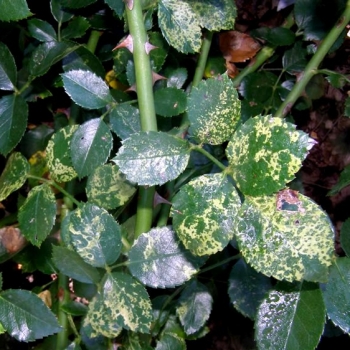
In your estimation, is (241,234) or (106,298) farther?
(106,298)

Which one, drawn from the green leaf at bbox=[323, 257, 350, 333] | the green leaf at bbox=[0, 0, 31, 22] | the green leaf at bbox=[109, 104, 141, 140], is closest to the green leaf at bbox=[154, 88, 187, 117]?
the green leaf at bbox=[109, 104, 141, 140]

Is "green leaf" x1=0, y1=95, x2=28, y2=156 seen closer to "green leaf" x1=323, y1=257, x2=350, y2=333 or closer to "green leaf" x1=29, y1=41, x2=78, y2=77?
"green leaf" x1=29, y1=41, x2=78, y2=77

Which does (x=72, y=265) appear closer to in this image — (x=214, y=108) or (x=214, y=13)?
(x=214, y=108)

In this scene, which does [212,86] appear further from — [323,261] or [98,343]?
[98,343]

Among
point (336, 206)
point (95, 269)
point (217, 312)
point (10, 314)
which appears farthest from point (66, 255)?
point (336, 206)

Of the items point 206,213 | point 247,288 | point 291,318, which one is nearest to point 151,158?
point 206,213
